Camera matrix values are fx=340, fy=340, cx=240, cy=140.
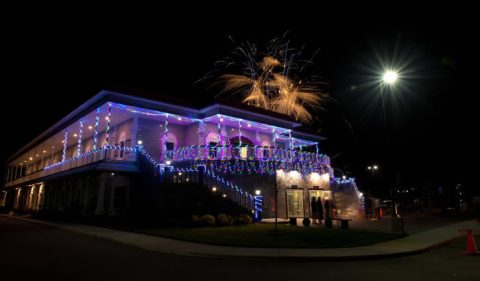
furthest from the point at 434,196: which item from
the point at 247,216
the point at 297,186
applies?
the point at 247,216

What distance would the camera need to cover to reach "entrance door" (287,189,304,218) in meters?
24.5

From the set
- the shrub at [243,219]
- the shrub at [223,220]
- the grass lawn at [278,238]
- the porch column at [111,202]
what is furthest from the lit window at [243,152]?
the grass lawn at [278,238]

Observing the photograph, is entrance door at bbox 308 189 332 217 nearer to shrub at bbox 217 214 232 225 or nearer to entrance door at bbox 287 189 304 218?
entrance door at bbox 287 189 304 218

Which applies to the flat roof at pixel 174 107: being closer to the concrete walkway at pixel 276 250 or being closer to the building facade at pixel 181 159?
the building facade at pixel 181 159

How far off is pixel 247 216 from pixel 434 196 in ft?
140

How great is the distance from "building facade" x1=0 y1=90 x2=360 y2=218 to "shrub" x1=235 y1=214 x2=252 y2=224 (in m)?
1.36

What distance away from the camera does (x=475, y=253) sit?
11.0 meters

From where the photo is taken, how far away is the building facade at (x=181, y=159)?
21594mm

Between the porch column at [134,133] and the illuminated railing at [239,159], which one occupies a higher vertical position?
the porch column at [134,133]

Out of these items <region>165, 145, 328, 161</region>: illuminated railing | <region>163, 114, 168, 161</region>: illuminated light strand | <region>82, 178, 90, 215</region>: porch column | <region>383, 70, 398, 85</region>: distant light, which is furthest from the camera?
<region>163, 114, 168, 161</region>: illuminated light strand

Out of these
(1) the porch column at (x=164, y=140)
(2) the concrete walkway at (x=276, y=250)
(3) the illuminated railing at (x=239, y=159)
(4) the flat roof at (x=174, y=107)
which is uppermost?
(4) the flat roof at (x=174, y=107)

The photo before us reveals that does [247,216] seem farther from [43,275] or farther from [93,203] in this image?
[43,275]

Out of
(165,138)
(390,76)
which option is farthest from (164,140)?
(390,76)

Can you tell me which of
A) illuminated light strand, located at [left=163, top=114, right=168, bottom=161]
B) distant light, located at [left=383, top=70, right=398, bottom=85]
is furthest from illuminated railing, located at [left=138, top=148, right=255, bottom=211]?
distant light, located at [left=383, top=70, right=398, bottom=85]
